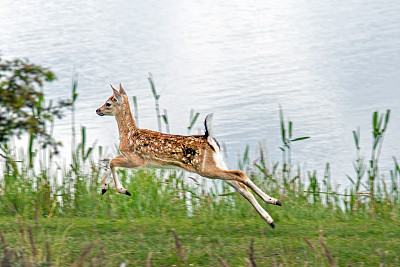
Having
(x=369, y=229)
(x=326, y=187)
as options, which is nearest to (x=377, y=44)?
(x=326, y=187)

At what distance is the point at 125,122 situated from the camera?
22.8 ft

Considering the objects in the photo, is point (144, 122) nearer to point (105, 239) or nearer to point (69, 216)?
point (69, 216)

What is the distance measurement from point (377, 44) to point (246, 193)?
60.5 feet

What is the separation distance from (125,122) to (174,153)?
2.33 feet

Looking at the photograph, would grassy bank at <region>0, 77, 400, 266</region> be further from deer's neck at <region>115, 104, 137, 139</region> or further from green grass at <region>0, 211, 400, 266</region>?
deer's neck at <region>115, 104, 137, 139</region>

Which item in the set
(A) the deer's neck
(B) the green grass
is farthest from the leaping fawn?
(B) the green grass

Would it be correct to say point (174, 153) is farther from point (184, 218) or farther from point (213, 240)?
point (184, 218)

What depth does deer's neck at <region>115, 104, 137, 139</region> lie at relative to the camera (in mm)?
6918

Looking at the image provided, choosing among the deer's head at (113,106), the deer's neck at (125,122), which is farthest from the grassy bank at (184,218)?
the deer's head at (113,106)

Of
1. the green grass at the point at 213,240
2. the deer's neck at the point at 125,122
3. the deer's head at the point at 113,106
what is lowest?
the green grass at the point at 213,240

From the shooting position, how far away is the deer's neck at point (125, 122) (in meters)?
6.92

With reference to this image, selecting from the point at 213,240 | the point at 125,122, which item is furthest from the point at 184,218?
the point at 125,122

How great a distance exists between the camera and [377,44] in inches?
936

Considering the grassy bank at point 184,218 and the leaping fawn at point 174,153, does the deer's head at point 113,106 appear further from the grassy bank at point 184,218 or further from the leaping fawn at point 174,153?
the grassy bank at point 184,218
